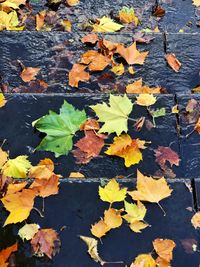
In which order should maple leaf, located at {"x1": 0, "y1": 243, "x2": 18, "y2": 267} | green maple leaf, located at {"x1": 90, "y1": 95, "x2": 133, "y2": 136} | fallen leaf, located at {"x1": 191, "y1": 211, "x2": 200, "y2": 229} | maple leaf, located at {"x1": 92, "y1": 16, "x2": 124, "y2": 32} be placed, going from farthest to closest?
maple leaf, located at {"x1": 92, "y1": 16, "x2": 124, "y2": 32}
green maple leaf, located at {"x1": 90, "y1": 95, "x2": 133, "y2": 136}
fallen leaf, located at {"x1": 191, "y1": 211, "x2": 200, "y2": 229}
maple leaf, located at {"x1": 0, "y1": 243, "x2": 18, "y2": 267}

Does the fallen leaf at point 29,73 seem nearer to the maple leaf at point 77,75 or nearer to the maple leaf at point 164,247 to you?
the maple leaf at point 77,75

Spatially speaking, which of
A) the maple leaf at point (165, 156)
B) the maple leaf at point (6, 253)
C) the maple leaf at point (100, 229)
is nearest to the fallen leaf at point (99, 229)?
the maple leaf at point (100, 229)

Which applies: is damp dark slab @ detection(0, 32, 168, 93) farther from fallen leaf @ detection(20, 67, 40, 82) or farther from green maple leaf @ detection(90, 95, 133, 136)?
green maple leaf @ detection(90, 95, 133, 136)

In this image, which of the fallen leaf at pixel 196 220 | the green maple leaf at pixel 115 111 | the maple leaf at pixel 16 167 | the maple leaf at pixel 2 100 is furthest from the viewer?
the maple leaf at pixel 2 100

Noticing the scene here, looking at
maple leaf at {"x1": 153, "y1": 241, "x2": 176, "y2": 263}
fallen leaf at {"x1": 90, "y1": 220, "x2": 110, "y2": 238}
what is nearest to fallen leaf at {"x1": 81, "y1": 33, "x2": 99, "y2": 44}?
fallen leaf at {"x1": 90, "y1": 220, "x2": 110, "y2": 238}

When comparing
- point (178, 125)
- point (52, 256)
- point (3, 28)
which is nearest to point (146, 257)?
point (52, 256)

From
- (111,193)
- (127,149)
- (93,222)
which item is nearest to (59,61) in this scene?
(127,149)
